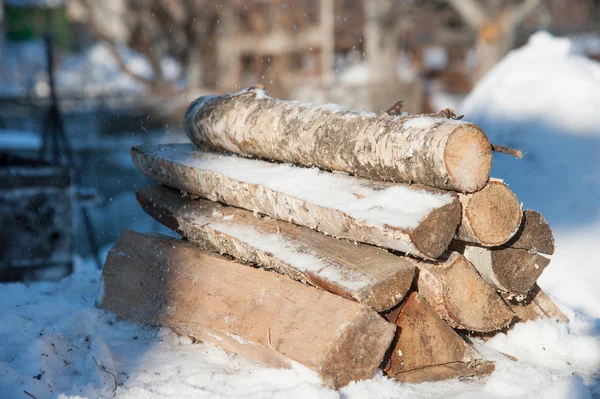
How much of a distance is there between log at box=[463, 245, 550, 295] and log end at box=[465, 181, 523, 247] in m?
0.17

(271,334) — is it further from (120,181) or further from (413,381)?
(120,181)

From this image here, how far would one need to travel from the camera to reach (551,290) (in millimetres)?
4711

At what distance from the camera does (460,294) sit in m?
3.13

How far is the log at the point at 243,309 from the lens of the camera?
2.86 meters

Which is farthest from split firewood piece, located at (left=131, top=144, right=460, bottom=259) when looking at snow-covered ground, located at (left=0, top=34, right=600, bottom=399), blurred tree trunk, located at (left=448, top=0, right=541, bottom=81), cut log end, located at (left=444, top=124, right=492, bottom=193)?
blurred tree trunk, located at (left=448, top=0, right=541, bottom=81)

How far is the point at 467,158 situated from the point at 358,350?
0.94 metres

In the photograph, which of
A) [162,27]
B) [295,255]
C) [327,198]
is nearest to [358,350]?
[295,255]

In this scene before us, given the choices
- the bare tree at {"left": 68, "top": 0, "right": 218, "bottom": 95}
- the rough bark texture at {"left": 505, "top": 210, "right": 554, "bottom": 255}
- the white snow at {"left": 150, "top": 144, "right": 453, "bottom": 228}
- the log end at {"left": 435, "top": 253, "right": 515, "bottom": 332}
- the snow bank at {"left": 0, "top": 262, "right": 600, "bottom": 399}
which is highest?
the white snow at {"left": 150, "top": 144, "right": 453, "bottom": 228}

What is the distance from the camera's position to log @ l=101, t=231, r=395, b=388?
286cm

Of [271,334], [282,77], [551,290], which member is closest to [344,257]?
[271,334]

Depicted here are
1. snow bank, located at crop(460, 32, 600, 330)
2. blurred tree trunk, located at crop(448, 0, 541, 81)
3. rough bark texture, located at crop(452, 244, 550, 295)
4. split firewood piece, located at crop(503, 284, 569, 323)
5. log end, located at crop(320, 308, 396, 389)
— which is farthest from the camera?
blurred tree trunk, located at crop(448, 0, 541, 81)

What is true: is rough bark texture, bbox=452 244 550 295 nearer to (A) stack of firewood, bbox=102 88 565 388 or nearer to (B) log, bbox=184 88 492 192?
(A) stack of firewood, bbox=102 88 565 388

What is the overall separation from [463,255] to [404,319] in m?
0.45

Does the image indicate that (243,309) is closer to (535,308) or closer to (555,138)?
(535,308)
